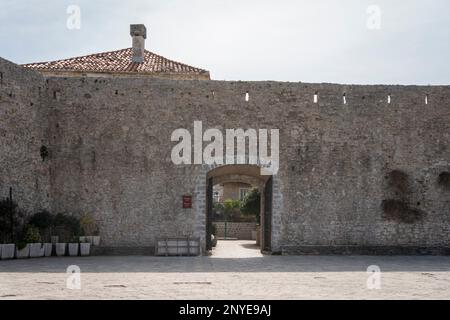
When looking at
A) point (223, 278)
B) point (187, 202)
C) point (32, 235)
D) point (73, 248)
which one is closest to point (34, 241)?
point (32, 235)

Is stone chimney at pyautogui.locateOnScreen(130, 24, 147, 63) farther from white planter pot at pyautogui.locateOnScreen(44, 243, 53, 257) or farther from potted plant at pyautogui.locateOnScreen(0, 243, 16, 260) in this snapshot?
potted plant at pyautogui.locateOnScreen(0, 243, 16, 260)

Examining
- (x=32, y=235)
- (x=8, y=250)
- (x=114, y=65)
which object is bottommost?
(x=8, y=250)

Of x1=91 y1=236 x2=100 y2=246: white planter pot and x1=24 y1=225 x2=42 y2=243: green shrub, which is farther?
x1=91 y1=236 x2=100 y2=246: white planter pot

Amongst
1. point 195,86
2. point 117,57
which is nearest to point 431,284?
point 195,86

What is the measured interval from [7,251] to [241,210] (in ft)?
68.2

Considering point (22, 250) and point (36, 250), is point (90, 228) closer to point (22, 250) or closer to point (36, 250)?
point (36, 250)

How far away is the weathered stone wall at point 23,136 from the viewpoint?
1547 centimetres

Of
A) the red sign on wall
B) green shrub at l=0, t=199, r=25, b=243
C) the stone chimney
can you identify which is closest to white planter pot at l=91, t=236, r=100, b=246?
green shrub at l=0, t=199, r=25, b=243

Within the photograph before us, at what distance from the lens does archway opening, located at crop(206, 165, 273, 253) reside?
60.0 feet

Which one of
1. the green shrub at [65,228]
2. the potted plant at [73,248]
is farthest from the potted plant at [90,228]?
the potted plant at [73,248]

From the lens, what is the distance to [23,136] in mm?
16266

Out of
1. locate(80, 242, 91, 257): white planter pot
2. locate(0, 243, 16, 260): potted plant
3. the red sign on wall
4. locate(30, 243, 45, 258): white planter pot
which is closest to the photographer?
locate(0, 243, 16, 260): potted plant

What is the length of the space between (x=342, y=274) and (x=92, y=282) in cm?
503

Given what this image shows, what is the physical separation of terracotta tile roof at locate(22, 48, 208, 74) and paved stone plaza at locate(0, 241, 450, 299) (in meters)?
10.5
